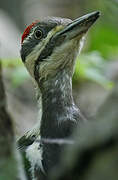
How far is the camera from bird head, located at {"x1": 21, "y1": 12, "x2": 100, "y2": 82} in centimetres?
348

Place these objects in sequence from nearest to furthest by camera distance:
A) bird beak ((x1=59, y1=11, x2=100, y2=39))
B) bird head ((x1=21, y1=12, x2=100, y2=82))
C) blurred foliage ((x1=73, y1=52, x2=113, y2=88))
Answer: bird beak ((x1=59, y1=11, x2=100, y2=39))
bird head ((x1=21, y1=12, x2=100, y2=82))
blurred foliage ((x1=73, y1=52, x2=113, y2=88))

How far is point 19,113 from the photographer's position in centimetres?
728

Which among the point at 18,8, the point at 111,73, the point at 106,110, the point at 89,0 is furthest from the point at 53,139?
the point at 18,8

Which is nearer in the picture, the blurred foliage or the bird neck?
the bird neck

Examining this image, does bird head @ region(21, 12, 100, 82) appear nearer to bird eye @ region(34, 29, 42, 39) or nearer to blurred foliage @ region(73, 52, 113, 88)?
→ bird eye @ region(34, 29, 42, 39)

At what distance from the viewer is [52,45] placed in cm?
370

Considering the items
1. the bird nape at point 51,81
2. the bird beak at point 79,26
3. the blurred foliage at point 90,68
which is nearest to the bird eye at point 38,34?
the bird nape at point 51,81

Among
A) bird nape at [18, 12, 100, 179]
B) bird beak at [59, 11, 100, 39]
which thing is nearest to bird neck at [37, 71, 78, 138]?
bird nape at [18, 12, 100, 179]

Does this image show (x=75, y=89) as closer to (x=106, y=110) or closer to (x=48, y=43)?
(x=48, y=43)

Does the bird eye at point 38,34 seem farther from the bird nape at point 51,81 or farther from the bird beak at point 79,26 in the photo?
the bird beak at point 79,26

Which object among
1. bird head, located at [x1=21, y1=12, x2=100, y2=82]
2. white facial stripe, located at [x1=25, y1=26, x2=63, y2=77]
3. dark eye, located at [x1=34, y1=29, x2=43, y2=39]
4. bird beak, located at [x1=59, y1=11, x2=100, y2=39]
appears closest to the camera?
bird beak, located at [x1=59, y1=11, x2=100, y2=39]

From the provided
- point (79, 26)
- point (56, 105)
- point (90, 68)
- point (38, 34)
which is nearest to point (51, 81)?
point (56, 105)

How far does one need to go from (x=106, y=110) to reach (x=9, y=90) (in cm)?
600

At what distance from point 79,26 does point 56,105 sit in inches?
27.1
